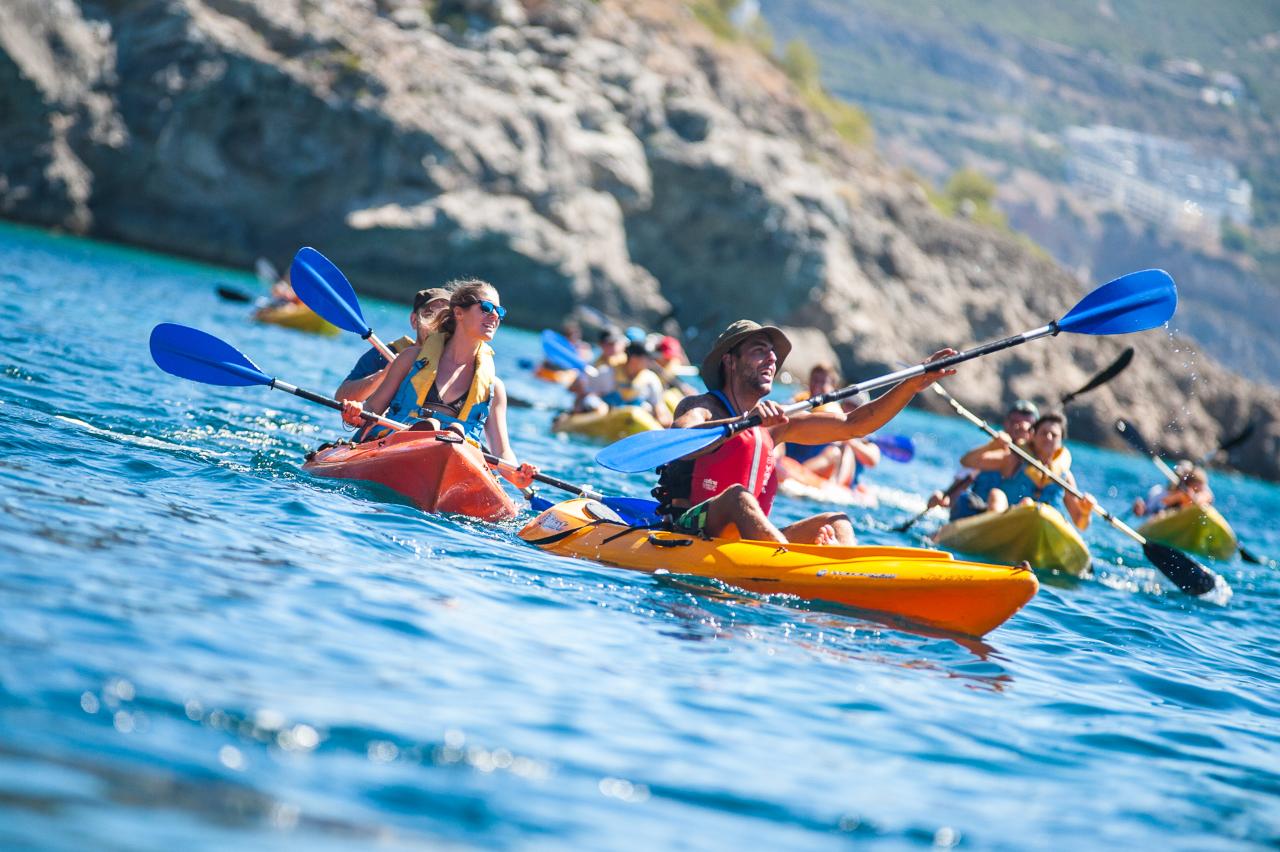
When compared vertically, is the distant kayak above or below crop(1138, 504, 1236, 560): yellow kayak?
above

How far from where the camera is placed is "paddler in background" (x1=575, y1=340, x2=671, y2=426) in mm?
13703

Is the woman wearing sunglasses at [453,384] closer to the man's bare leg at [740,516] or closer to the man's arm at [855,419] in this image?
the man's bare leg at [740,516]

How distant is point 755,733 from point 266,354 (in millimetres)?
12594

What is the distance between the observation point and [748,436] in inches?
253

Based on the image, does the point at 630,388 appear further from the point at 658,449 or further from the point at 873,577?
the point at 873,577

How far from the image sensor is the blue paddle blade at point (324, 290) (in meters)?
8.62

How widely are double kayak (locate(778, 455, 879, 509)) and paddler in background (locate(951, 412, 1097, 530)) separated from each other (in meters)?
1.65

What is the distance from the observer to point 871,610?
6086mm

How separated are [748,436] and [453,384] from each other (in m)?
2.06

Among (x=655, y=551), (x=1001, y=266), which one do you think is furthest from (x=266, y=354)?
(x=1001, y=266)

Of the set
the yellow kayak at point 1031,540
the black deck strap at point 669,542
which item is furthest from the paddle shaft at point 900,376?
the yellow kayak at point 1031,540

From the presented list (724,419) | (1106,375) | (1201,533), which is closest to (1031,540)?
(1106,375)

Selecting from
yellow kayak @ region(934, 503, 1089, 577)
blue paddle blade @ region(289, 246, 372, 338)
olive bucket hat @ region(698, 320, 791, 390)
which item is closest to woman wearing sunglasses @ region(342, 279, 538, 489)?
blue paddle blade @ region(289, 246, 372, 338)

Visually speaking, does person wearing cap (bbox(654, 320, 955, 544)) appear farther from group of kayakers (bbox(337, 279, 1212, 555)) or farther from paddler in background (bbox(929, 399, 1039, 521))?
paddler in background (bbox(929, 399, 1039, 521))
